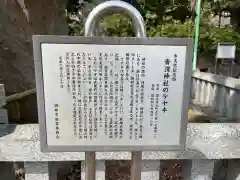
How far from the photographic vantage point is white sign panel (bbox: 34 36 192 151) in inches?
49.1

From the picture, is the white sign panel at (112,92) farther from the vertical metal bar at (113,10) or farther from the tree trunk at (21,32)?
the tree trunk at (21,32)

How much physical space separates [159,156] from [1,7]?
5.85 feet

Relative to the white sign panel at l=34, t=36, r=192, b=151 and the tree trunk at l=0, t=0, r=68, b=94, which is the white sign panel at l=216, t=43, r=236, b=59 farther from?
the white sign panel at l=34, t=36, r=192, b=151

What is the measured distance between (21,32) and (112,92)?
1.49m

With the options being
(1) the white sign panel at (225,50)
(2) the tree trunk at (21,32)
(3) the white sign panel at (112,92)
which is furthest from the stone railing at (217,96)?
(2) the tree trunk at (21,32)

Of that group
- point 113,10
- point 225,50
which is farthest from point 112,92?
point 225,50

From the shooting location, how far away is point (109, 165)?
85.4 inches

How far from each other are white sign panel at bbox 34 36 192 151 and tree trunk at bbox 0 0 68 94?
130 centimetres

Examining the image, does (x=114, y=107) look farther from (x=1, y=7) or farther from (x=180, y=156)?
(x=1, y=7)

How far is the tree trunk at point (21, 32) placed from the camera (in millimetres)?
2355

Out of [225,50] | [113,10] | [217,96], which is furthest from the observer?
[225,50]

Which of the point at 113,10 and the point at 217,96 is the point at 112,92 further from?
the point at 217,96

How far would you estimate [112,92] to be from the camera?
1289 millimetres

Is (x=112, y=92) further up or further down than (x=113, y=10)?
further down
